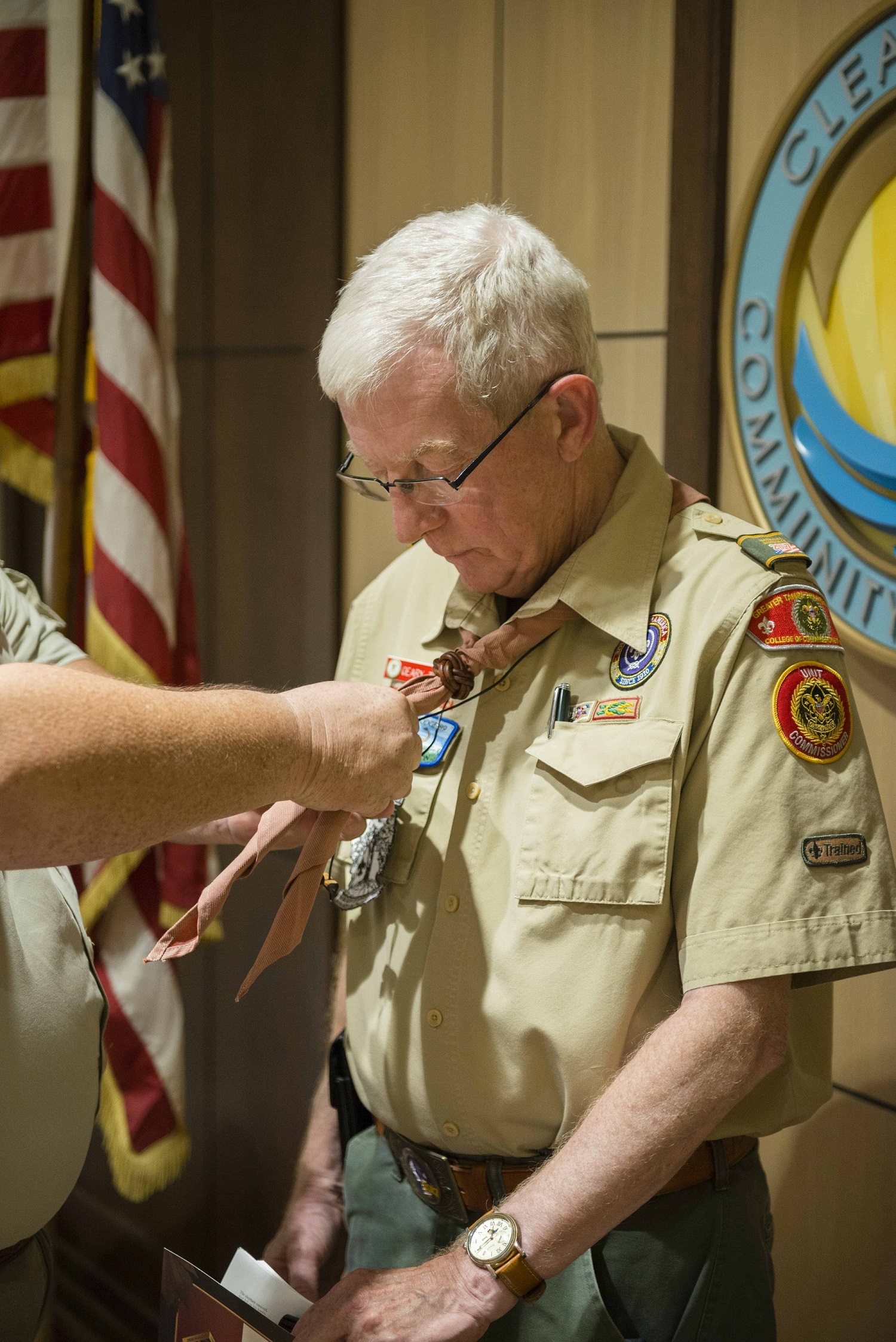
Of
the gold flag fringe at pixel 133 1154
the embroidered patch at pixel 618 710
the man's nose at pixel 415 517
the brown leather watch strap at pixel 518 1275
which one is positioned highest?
the man's nose at pixel 415 517

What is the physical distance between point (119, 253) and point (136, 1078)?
5.92ft

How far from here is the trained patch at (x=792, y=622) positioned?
1245mm

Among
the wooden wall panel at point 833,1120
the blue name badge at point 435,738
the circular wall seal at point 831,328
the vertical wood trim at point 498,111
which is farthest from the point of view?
the vertical wood trim at point 498,111

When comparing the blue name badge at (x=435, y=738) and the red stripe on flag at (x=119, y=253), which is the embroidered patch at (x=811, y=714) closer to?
the blue name badge at (x=435, y=738)

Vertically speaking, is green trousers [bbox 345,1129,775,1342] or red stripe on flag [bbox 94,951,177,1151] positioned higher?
green trousers [bbox 345,1129,775,1342]

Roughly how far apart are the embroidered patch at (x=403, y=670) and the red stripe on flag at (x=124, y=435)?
1074 mm

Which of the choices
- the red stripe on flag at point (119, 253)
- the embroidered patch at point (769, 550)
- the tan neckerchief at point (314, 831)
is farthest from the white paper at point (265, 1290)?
the red stripe on flag at point (119, 253)

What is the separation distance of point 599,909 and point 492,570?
443mm

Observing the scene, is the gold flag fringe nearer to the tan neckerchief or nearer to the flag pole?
the flag pole

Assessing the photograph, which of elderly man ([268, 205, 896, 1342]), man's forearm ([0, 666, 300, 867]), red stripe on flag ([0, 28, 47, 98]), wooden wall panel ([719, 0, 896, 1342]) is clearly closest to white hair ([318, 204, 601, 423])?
elderly man ([268, 205, 896, 1342])

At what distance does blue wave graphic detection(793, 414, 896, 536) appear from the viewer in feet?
5.79

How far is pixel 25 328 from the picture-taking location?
2.49 m

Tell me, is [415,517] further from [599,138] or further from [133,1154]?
[133,1154]

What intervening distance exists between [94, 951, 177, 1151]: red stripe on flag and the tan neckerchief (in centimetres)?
135
